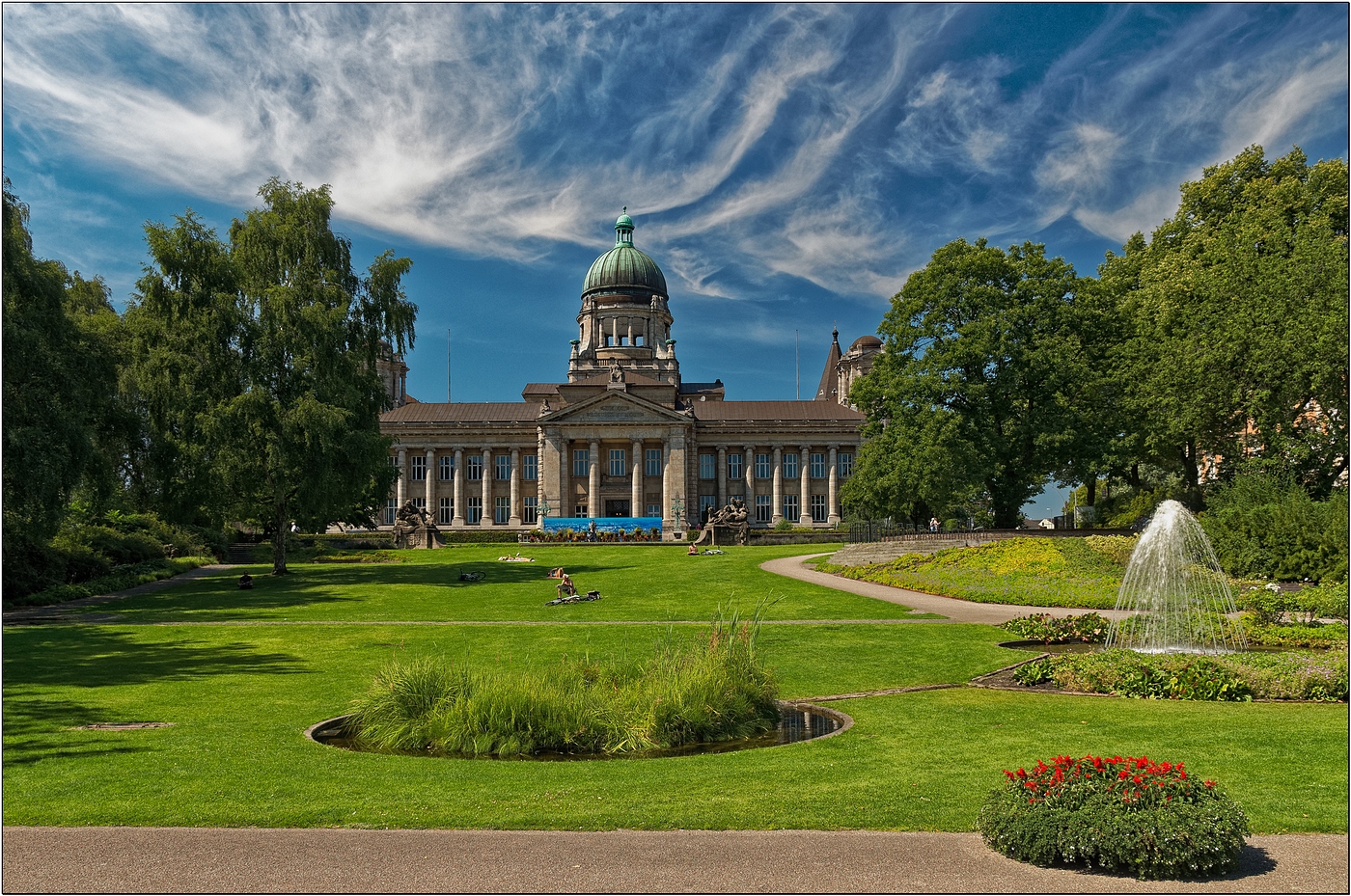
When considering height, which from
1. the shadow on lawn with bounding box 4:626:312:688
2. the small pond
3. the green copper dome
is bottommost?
the small pond

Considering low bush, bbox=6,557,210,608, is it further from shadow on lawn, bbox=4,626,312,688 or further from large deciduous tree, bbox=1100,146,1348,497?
large deciduous tree, bbox=1100,146,1348,497

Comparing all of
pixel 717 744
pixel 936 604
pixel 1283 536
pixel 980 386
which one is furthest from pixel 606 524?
pixel 717 744

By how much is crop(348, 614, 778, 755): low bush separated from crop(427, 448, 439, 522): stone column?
77.5 m

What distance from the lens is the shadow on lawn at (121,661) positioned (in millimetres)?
16094

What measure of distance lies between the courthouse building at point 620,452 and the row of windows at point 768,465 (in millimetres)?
Answer: 100

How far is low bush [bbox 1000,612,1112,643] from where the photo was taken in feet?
67.4

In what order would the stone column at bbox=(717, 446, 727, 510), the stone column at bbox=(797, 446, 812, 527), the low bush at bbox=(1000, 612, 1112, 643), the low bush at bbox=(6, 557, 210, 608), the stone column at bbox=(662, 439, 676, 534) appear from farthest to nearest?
the stone column at bbox=(717, 446, 727, 510), the stone column at bbox=(797, 446, 812, 527), the stone column at bbox=(662, 439, 676, 534), the low bush at bbox=(6, 557, 210, 608), the low bush at bbox=(1000, 612, 1112, 643)

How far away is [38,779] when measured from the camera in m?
9.59

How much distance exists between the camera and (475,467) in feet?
294

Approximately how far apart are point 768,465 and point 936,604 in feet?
204

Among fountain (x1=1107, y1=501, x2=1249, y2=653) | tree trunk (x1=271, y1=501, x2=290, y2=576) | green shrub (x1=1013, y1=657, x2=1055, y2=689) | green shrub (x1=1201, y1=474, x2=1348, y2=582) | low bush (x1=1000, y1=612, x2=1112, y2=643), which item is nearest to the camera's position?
green shrub (x1=1013, y1=657, x2=1055, y2=689)

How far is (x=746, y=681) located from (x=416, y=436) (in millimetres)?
79836

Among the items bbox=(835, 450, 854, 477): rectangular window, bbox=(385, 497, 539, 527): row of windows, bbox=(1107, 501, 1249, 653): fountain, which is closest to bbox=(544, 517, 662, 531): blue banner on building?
bbox=(385, 497, 539, 527): row of windows

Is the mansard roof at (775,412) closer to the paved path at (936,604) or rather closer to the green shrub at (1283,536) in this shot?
the paved path at (936,604)
